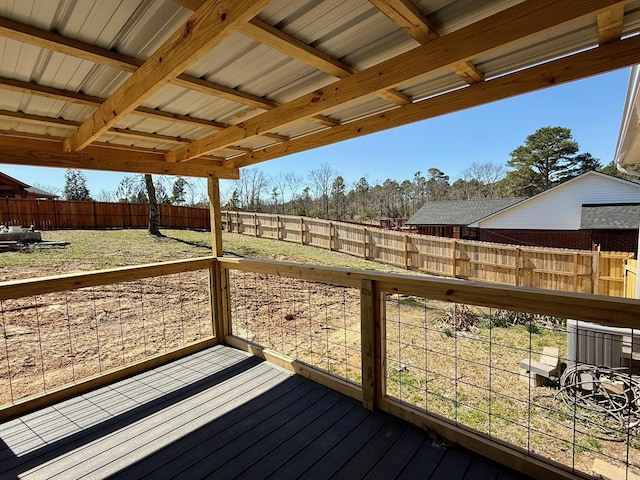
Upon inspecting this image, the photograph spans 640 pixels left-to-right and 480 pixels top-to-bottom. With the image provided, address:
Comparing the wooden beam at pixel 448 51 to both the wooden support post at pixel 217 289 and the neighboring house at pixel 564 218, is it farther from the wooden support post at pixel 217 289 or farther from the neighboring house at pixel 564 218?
the neighboring house at pixel 564 218

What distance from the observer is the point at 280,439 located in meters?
2.04

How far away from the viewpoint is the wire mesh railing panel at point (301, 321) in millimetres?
4254

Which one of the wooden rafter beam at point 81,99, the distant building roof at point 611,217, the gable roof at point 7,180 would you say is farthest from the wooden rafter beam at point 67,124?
the gable roof at point 7,180

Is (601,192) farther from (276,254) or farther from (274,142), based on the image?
(274,142)

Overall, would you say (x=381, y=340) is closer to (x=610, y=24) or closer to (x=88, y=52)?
(x=610, y=24)

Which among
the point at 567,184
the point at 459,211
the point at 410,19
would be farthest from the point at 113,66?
the point at 459,211

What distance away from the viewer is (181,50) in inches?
52.8

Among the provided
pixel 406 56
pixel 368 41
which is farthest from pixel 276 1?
pixel 406 56

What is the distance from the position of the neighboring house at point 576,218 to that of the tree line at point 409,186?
9.28 metres

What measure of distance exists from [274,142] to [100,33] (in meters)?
1.78

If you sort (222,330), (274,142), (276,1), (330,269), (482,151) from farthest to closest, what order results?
(482,151) < (222,330) < (274,142) < (330,269) < (276,1)

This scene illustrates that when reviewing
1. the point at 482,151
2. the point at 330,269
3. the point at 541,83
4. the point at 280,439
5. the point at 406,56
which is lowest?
the point at 280,439

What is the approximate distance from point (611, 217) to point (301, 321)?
12.1m

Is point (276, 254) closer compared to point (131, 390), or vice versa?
point (131, 390)
